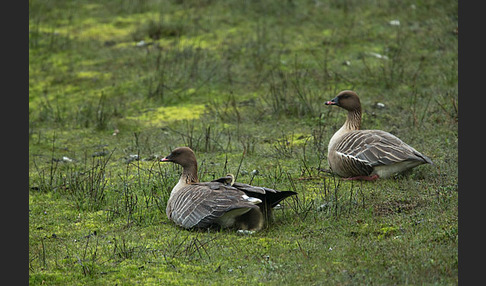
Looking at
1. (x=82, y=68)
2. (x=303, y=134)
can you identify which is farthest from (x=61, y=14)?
(x=303, y=134)

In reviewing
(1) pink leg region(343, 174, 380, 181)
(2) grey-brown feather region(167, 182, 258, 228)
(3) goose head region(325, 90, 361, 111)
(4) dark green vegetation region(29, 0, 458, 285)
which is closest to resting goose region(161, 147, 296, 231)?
(2) grey-brown feather region(167, 182, 258, 228)

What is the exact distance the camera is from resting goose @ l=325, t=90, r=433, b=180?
8.99 m

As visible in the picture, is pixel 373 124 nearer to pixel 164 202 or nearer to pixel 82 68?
pixel 164 202

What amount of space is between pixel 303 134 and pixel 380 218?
4.39m

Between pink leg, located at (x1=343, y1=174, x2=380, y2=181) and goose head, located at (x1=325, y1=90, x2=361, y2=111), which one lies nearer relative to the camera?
pink leg, located at (x1=343, y1=174, x2=380, y2=181)

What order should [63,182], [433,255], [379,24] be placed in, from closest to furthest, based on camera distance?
[433,255] → [63,182] → [379,24]

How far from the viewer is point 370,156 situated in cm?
915

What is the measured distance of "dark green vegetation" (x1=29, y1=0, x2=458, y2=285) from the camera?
22.8 ft

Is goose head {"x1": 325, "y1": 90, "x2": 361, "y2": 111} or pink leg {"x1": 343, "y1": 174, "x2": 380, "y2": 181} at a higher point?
goose head {"x1": 325, "y1": 90, "x2": 361, "y2": 111}

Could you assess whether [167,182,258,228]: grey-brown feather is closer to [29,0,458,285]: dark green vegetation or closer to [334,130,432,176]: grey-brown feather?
[29,0,458,285]: dark green vegetation

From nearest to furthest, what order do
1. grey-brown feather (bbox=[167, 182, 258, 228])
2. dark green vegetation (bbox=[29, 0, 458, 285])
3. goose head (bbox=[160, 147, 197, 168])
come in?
1. dark green vegetation (bbox=[29, 0, 458, 285])
2. grey-brown feather (bbox=[167, 182, 258, 228])
3. goose head (bbox=[160, 147, 197, 168])

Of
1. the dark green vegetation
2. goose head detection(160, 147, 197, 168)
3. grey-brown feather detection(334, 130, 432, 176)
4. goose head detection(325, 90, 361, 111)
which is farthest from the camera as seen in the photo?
goose head detection(325, 90, 361, 111)

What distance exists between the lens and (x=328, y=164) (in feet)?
33.8

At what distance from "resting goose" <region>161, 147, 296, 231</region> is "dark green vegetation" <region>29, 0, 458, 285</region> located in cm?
17
